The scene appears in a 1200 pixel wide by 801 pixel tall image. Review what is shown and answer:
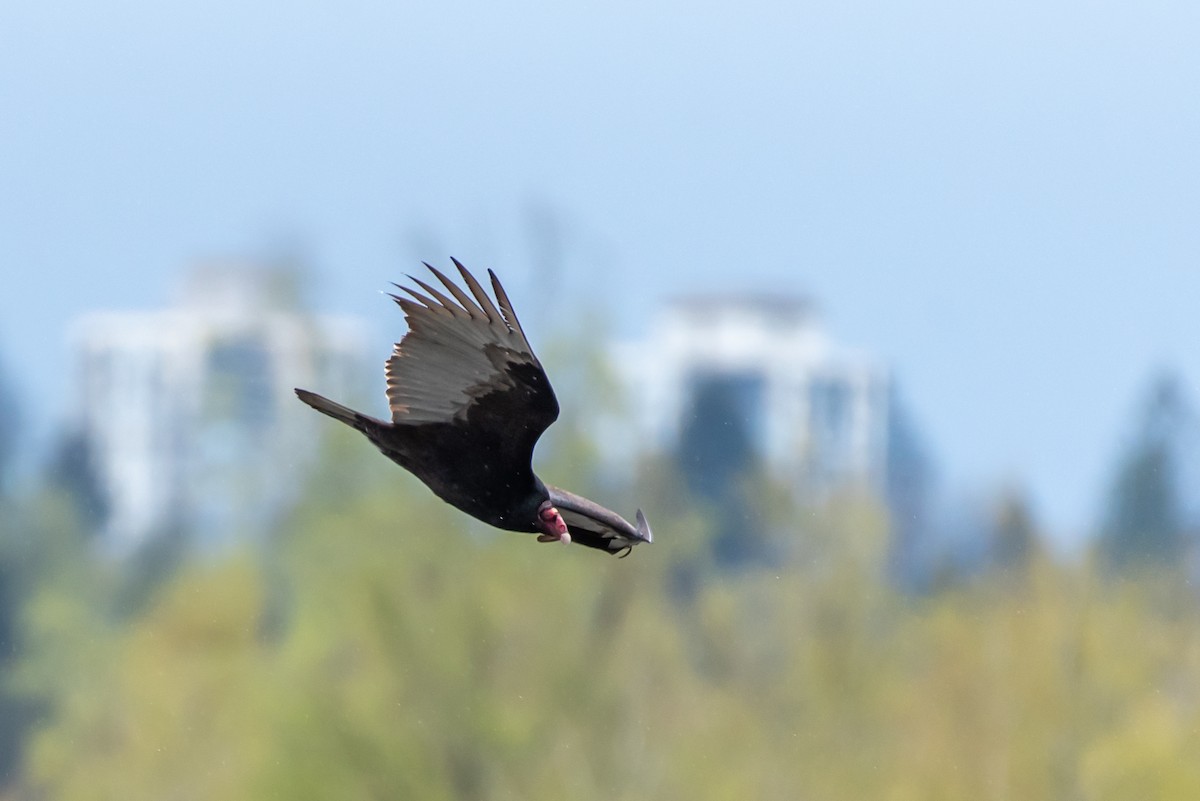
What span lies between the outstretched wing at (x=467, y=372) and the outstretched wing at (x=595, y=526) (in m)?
0.20

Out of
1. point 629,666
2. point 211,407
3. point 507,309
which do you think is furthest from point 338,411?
point 211,407

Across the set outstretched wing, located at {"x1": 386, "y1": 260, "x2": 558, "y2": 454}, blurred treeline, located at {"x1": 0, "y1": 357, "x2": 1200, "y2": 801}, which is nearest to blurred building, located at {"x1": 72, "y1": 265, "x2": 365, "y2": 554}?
blurred treeline, located at {"x1": 0, "y1": 357, "x2": 1200, "y2": 801}

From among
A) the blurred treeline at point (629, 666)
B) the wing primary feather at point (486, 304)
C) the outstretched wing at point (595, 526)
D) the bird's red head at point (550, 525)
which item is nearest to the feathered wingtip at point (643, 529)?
the outstretched wing at point (595, 526)

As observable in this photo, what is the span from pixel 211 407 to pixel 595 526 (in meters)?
35.4

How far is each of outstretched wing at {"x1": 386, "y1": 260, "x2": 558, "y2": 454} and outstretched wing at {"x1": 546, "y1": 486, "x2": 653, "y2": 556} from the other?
197mm

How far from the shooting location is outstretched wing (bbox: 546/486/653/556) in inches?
171

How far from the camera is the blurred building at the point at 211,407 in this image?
3409 centimetres

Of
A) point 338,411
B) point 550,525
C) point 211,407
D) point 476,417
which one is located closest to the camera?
point 338,411

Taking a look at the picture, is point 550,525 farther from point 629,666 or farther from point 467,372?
point 629,666

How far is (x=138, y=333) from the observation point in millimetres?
53062

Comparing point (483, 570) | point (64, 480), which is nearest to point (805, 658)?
point (483, 570)

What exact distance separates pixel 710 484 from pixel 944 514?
6.84m

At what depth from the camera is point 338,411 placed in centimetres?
399

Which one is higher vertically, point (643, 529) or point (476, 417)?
point (476, 417)
